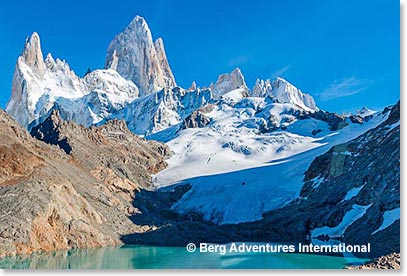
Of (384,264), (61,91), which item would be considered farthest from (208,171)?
(61,91)

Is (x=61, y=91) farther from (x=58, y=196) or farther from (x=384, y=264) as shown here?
(x=384, y=264)

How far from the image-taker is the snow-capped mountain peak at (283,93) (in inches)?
5822

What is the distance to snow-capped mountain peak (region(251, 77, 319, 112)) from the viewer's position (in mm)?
147875

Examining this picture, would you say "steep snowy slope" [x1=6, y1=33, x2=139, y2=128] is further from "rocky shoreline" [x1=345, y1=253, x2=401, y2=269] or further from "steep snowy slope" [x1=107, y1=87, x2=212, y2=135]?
"rocky shoreline" [x1=345, y1=253, x2=401, y2=269]

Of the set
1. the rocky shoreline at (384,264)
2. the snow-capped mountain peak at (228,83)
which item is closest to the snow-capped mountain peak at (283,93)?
the snow-capped mountain peak at (228,83)

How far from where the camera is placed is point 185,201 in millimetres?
65500

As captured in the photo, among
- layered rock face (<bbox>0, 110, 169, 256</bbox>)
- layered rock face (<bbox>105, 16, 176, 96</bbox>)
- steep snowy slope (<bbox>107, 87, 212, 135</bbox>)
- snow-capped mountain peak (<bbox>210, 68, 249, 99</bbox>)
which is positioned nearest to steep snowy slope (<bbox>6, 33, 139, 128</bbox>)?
layered rock face (<bbox>105, 16, 176, 96</bbox>)

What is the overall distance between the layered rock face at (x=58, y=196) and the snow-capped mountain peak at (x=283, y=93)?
90646 mm

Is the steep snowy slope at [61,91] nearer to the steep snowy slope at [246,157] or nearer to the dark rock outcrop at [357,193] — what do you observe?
the steep snowy slope at [246,157]

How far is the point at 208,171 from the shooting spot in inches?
3228

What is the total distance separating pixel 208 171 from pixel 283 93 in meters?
79.1

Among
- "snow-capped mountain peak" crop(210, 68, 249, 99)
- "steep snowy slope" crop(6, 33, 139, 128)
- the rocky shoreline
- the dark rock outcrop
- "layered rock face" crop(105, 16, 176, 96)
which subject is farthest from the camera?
"layered rock face" crop(105, 16, 176, 96)

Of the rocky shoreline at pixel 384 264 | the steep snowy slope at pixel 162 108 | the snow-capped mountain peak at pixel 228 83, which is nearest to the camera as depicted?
the rocky shoreline at pixel 384 264

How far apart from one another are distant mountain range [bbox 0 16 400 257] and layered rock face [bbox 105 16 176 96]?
26283mm
